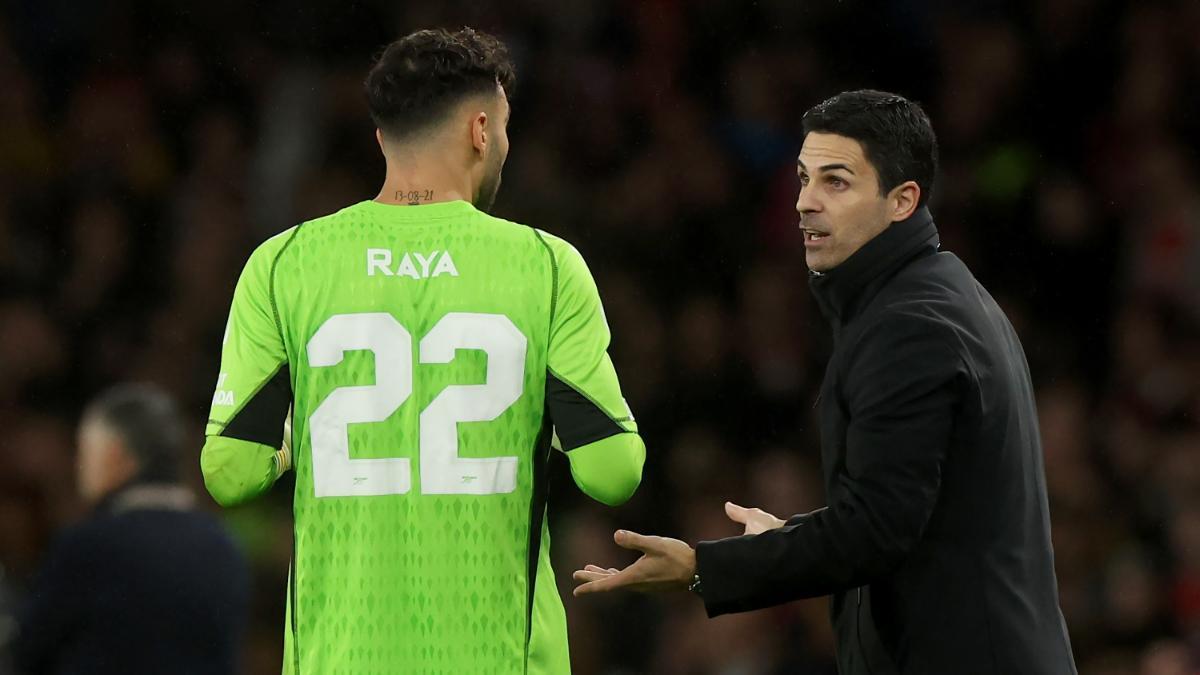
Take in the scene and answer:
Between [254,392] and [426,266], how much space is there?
1.29ft

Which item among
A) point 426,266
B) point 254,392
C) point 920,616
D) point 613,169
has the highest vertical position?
point 613,169

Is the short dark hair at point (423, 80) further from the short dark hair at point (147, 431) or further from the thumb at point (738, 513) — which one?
the short dark hair at point (147, 431)

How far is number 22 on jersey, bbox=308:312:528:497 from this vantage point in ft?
10.3

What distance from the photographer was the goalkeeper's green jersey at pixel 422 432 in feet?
10.3

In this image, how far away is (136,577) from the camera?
458 centimetres

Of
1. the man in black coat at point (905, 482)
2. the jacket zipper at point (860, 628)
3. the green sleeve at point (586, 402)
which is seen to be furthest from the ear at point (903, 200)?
→ the jacket zipper at point (860, 628)

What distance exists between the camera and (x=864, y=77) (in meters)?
8.85

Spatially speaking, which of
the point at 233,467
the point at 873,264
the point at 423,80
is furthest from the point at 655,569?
the point at 423,80

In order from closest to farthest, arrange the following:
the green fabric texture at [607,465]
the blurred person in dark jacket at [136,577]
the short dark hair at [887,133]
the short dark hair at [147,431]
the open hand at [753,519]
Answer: the green fabric texture at [607,465]
the short dark hair at [887,133]
the open hand at [753,519]
the blurred person in dark jacket at [136,577]
the short dark hair at [147,431]

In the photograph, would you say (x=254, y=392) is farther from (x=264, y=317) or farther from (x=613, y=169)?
(x=613, y=169)

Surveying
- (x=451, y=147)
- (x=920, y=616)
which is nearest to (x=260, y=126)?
(x=451, y=147)

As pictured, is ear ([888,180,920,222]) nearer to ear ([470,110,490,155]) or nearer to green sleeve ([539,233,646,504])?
green sleeve ([539,233,646,504])

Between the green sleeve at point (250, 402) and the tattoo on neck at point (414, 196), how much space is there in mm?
254

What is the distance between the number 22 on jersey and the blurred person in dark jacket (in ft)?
5.31
